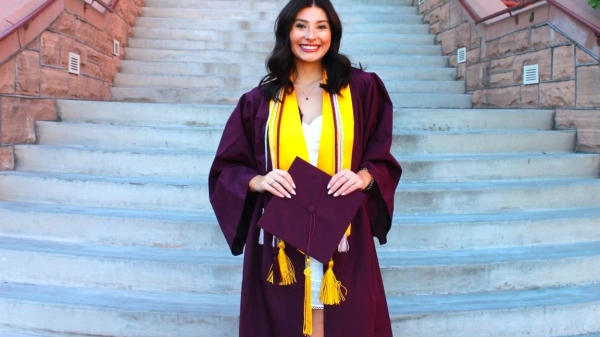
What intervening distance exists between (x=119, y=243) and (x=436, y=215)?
6.77 feet

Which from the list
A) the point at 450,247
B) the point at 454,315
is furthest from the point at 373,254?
the point at 450,247

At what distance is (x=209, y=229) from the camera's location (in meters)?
3.31

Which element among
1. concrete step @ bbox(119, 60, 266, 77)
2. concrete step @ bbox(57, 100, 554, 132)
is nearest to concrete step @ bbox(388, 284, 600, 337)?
concrete step @ bbox(57, 100, 554, 132)

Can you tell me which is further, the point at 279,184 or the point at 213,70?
the point at 213,70

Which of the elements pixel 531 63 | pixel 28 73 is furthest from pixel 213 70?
pixel 531 63

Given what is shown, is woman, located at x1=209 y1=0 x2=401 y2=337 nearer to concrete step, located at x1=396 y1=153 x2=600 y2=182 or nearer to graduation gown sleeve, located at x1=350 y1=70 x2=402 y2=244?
graduation gown sleeve, located at x1=350 y1=70 x2=402 y2=244

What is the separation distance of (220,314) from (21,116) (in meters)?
2.52

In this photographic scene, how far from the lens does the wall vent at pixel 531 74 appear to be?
4.89 m

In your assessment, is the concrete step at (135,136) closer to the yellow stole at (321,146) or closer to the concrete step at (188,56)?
the concrete step at (188,56)

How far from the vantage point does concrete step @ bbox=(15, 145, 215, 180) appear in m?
3.89

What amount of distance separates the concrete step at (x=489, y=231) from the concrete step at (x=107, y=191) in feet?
4.31

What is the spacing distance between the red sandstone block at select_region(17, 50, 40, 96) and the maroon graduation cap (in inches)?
130

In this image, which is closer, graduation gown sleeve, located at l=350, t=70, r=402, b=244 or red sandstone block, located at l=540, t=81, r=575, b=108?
graduation gown sleeve, located at l=350, t=70, r=402, b=244

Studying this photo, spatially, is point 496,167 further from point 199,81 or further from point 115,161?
point 199,81
